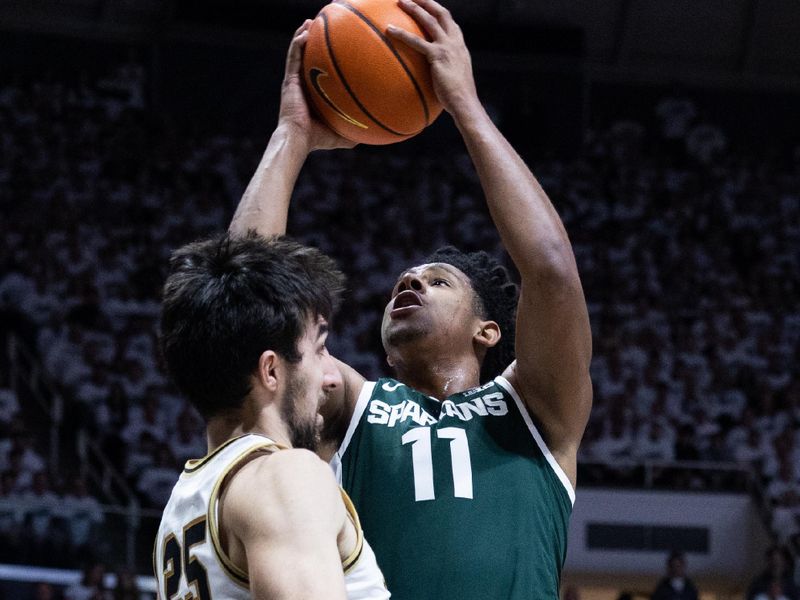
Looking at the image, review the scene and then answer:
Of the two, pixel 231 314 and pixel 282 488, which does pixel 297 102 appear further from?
pixel 282 488

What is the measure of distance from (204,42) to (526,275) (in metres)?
14.9

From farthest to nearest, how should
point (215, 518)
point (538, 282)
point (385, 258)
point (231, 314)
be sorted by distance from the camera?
point (385, 258), point (538, 282), point (231, 314), point (215, 518)

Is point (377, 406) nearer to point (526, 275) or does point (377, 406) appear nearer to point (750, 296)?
point (526, 275)

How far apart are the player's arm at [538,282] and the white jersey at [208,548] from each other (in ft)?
2.70

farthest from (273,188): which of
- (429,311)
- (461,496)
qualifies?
(461,496)

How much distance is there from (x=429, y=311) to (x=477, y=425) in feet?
1.44

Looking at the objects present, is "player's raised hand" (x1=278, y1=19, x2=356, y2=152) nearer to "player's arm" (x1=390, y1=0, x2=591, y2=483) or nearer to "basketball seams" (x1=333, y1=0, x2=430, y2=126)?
"basketball seams" (x1=333, y1=0, x2=430, y2=126)

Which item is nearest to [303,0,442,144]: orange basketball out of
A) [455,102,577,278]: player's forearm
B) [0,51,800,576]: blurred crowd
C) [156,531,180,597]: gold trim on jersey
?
[455,102,577,278]: player's forearm

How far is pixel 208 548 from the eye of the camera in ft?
6.45

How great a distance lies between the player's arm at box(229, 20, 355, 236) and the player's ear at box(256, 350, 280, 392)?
0.99 m

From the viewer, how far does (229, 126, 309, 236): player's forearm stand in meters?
3.12

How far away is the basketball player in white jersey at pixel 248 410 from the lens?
1.90m

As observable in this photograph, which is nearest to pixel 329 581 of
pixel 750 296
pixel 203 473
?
pixel 203 473

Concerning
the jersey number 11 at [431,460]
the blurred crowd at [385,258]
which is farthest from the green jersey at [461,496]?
the blurred crowd at [385,258]
